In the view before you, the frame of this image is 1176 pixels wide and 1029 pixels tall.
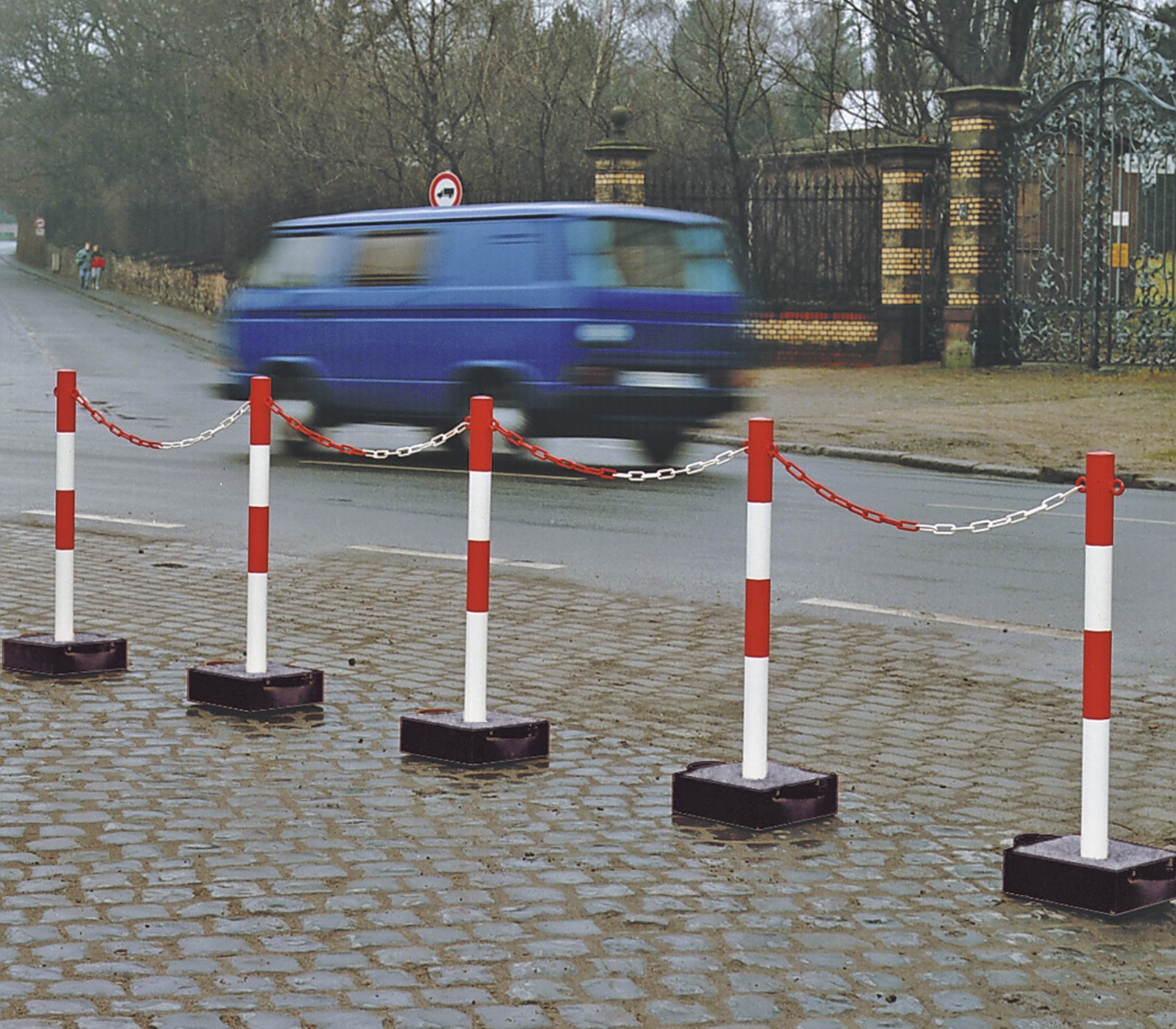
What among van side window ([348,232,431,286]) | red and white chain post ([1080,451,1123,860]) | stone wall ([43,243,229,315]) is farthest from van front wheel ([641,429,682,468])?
stone wall ([43,243,229,315])

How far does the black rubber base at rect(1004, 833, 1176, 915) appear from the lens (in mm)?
5273

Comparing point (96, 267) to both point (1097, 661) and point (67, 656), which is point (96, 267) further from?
point (1097, 661)

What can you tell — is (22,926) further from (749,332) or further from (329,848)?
(749,332)

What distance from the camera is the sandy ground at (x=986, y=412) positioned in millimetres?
19672

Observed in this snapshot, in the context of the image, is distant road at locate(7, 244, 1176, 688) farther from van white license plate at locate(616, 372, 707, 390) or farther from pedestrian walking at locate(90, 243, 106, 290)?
pedestrian walking at locate(90, 243, 106, 290)

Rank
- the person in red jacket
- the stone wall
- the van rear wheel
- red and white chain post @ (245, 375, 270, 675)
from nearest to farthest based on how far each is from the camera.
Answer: red and white chain post @ (245, 375, 270, 675) < the van rear wheel < the stone wall < the person in red jacket

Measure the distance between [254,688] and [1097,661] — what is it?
3410 millimetres

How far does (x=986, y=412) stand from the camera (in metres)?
23.5

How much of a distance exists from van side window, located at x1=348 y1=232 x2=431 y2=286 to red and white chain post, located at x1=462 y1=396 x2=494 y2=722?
10.9m

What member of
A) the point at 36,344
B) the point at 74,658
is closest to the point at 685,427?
the point at 74,658

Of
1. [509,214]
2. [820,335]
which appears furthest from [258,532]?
[820,335]

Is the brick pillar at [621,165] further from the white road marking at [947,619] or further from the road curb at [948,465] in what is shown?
the white road marking at [947,619]

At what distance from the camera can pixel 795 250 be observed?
109ft

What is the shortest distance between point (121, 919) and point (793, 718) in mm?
3332
